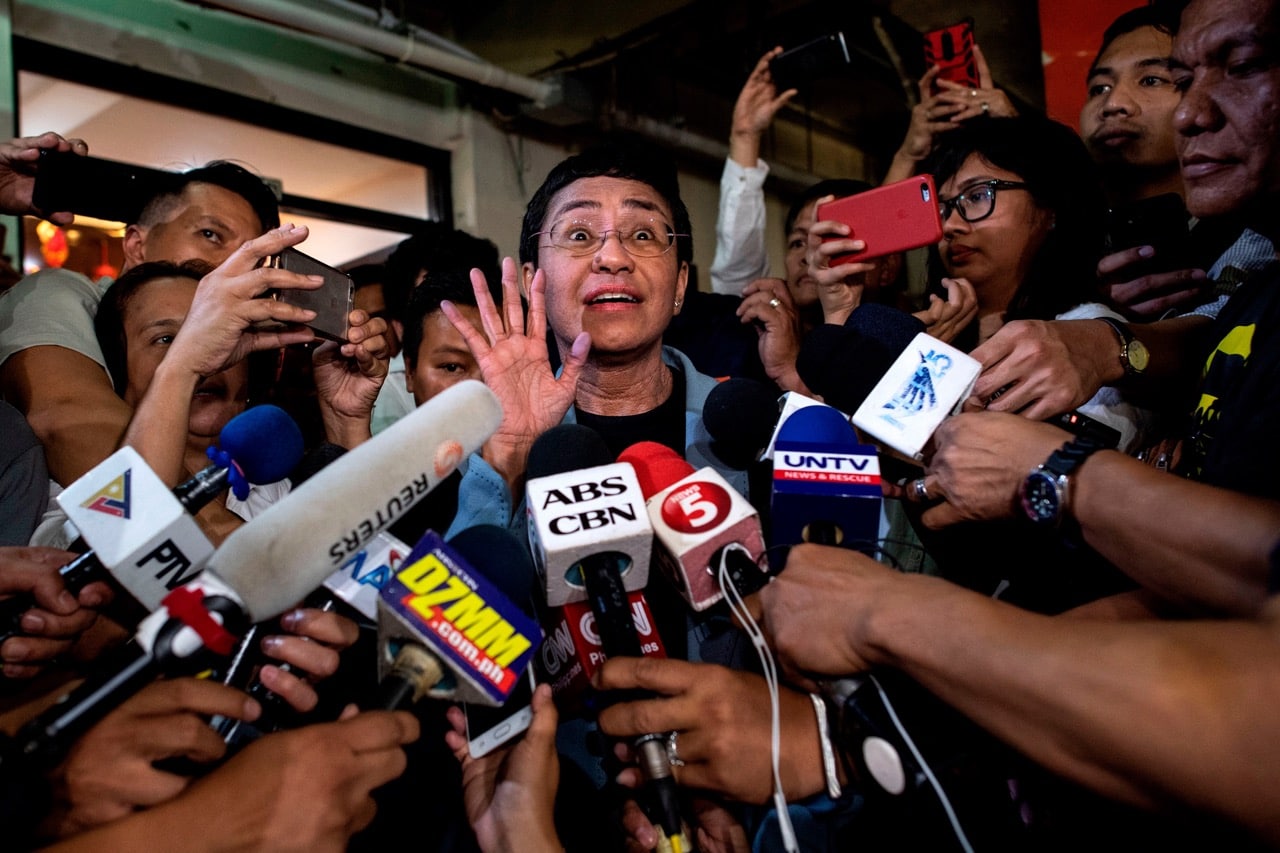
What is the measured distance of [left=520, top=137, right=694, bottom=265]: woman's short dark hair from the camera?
6.55ft

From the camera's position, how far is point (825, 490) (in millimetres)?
1105

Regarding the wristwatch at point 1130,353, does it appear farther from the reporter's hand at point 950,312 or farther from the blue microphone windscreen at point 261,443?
the blue microphone windscreen at point 261,443

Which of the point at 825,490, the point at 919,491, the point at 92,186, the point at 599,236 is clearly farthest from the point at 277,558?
the point at 92,186

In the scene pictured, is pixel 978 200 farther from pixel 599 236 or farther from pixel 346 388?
pixel 346 388

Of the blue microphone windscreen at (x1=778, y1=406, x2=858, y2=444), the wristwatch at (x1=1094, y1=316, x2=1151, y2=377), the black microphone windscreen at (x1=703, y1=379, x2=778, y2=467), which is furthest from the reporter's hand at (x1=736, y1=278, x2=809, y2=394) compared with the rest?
the blue microphone windscreen at (x1=778, y1=406, x2=858, y2=444)

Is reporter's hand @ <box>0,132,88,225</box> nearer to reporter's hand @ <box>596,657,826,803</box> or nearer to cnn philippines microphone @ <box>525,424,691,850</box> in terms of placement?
cnn philippines microphone @ <box>525,424,691,850</box>

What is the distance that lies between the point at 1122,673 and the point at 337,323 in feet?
5.70

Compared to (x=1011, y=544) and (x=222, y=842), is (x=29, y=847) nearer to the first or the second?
(x=222, y=842)

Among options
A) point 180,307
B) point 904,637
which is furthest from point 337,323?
point 904,637

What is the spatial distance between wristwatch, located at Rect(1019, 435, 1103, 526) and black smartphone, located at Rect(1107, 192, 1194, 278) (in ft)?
3.61

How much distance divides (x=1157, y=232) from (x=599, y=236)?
4.64 ft

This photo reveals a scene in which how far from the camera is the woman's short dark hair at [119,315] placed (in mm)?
2029

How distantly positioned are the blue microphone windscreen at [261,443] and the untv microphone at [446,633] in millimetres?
404

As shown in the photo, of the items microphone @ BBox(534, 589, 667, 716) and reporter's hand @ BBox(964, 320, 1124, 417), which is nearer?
microphone @ BBox(534, 589, 667, 716)
